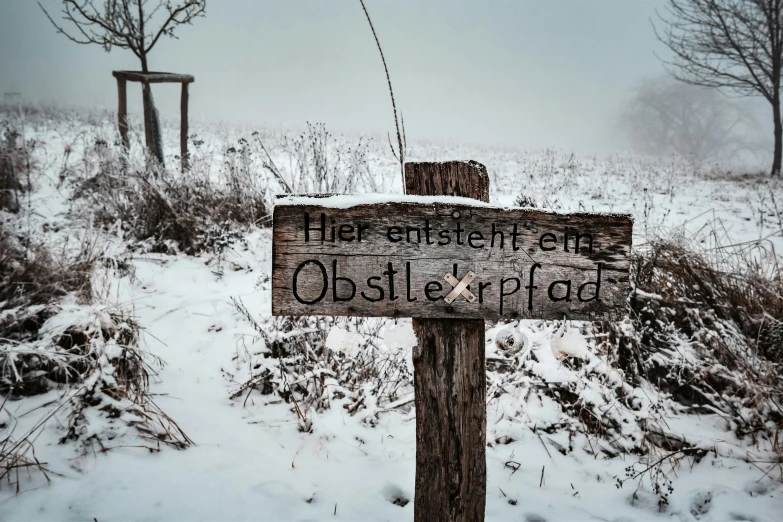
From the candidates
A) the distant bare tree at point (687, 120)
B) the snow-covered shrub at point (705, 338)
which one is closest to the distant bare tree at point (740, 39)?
the snow-covered shrub at point (705, 338)

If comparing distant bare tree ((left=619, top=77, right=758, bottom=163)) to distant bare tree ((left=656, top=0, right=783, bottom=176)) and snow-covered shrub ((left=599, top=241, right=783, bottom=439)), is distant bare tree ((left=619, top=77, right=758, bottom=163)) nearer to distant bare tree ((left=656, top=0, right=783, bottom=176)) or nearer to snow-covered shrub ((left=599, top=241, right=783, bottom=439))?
distant bare tree ((left=656, top=0, right=783, bottom=176))

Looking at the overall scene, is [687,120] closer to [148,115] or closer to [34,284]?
[148,115]

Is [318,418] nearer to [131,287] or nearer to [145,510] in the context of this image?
[145,510]

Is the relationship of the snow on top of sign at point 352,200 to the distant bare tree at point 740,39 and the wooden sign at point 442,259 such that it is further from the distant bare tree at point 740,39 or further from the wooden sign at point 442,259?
the distant bare tree at point 740,39

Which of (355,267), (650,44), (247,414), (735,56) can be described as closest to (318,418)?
(247,414)

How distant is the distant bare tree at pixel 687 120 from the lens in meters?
26.8

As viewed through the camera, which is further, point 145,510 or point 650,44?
point 650,44

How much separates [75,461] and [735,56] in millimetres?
12621

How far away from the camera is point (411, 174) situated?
1156mm

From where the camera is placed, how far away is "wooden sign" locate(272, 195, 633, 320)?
1.02 meters

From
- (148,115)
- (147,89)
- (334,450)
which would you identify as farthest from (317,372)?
(147,89)

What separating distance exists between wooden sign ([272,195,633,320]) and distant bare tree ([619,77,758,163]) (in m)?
31.6

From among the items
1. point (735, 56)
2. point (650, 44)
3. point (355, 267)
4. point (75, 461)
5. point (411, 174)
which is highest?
point (650, 44)

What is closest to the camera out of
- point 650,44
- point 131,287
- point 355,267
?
point 355,267
